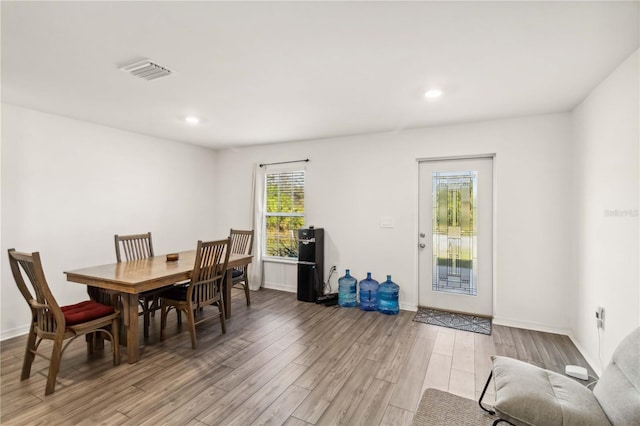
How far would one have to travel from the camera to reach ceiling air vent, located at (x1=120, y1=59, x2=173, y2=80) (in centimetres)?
220

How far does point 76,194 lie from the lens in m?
3.62

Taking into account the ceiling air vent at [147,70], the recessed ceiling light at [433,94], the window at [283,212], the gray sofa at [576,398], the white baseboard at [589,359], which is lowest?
the white baseboard at [589,359]

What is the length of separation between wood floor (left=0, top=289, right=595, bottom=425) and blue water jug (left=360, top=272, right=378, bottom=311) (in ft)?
1.56

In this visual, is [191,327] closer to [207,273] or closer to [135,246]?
[207,273]

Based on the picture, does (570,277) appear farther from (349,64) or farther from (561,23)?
(349,64)

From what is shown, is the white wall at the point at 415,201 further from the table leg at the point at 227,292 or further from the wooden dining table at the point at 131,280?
the wooden dining table at the point at 131,280

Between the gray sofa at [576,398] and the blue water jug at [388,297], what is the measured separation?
2236 mm

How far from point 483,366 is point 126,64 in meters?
→ 3.78

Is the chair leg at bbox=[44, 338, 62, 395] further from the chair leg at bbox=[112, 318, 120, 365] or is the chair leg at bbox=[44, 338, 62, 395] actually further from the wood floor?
the chair leg at bbox=[112, 318, 120, 365]

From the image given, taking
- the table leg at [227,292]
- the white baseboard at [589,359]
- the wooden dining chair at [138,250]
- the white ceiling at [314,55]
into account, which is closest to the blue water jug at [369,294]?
the table leg at [227,292]

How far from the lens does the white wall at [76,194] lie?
3139 mm

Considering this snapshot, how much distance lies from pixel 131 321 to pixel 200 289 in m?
0.63

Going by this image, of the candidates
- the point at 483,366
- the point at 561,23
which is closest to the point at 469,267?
the point at 483,366

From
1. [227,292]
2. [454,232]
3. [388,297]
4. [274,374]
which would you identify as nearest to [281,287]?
[227,292]
